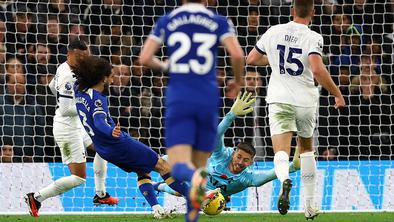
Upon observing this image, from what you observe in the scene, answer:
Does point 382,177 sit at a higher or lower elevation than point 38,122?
lower

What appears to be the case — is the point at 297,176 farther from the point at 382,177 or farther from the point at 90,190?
the point at 90,190

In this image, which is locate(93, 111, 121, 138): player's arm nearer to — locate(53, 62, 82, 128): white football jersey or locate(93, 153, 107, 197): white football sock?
locate(53, 62, 82, 128): white football jersey

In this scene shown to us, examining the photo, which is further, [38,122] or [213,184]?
[38,122]

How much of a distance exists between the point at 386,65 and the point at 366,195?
2.52 m

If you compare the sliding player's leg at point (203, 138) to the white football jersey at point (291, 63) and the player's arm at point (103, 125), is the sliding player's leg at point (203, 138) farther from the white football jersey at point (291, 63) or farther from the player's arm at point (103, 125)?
the player's arm at point (103, 125)

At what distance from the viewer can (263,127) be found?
46.9 ft

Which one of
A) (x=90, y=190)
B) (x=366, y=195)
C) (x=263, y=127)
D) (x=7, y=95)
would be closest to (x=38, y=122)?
(x=7, y=95)

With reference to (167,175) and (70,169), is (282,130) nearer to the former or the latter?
(167,175)

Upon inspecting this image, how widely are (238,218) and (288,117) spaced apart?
5.06 ft

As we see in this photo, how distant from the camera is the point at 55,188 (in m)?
11.3

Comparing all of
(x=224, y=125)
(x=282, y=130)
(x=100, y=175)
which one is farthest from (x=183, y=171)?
(x=100, y=175)

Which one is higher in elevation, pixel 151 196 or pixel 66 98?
pixel 66 98

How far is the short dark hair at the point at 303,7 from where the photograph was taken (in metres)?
9.49

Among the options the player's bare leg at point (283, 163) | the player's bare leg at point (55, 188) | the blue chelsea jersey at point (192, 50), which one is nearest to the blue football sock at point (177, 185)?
the player's bare leg at point (283, 163)
